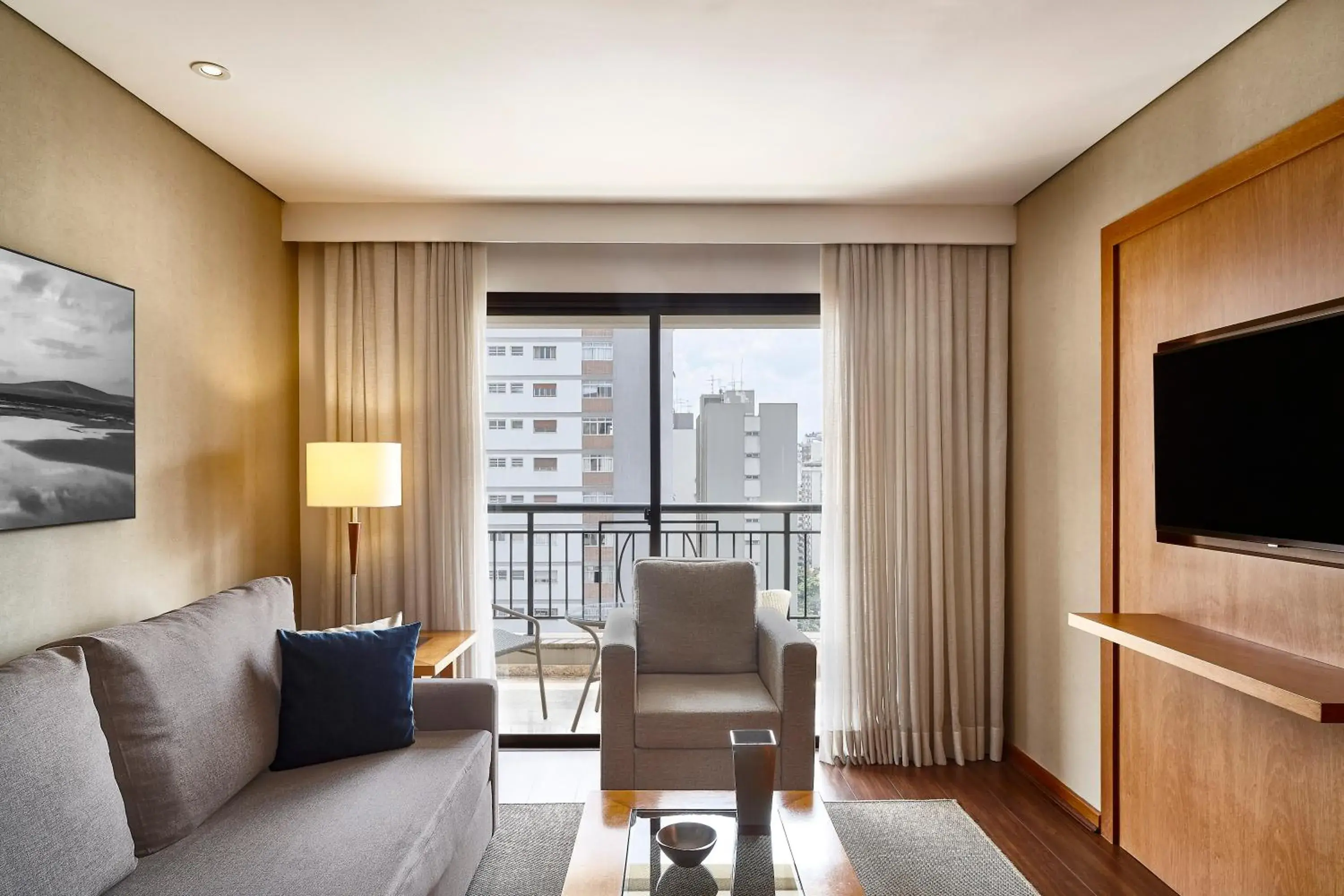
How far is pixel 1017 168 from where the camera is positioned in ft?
10.8

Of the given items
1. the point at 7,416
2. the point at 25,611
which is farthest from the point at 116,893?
the point at 7,416

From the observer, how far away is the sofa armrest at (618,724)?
2936mm

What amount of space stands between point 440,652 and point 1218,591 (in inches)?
110

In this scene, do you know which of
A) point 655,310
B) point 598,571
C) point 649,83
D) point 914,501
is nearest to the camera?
point 649,83

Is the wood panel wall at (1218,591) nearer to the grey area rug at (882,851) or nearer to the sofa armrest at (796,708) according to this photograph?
the grey area rug at (882,851)

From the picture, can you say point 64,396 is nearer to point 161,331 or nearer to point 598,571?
point 161,331

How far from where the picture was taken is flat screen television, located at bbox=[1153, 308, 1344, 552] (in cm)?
188

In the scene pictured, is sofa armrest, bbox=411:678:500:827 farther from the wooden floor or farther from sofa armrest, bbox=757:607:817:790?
sofa armrest, bbox=757:607:817:790

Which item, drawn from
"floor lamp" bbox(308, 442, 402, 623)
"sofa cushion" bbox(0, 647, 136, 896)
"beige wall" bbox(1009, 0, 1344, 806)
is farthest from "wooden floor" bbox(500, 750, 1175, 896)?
"sofa cushion" bbox(0, 647, 136, 896)

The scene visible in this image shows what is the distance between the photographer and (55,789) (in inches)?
61.5

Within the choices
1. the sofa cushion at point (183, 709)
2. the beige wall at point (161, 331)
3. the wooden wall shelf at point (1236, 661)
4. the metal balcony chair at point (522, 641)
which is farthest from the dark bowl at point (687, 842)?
the metal balcony chair at point (522, 641)

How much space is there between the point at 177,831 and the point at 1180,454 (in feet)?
9.69

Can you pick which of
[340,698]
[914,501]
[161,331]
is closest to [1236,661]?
[914,501]

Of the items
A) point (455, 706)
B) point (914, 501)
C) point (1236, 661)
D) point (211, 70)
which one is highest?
point (211, 70)
